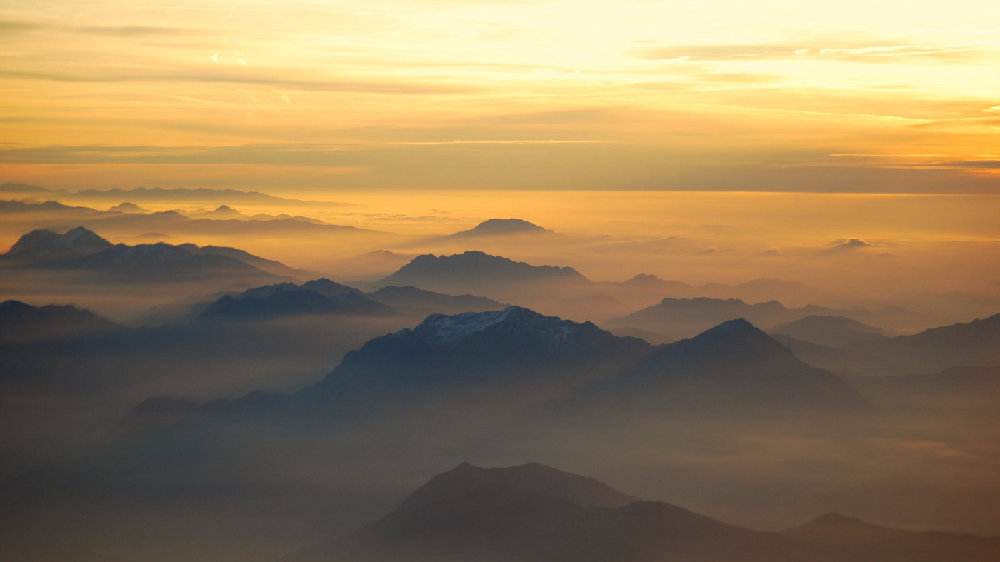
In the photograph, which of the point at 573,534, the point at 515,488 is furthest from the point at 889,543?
the point at 515,488

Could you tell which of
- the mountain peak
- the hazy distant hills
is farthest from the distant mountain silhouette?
the mountain peak

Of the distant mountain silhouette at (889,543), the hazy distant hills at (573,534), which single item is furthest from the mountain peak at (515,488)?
the distant mountain silhouette at (889,543)

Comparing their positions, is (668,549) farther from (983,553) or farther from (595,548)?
(983,553)

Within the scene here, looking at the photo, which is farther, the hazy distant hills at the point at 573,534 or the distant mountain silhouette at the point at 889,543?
the hazy distant hills at the point at 573,534

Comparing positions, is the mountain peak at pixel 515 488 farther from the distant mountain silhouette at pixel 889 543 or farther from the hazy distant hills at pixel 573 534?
the distant mountain silhouette at pixel 889 543

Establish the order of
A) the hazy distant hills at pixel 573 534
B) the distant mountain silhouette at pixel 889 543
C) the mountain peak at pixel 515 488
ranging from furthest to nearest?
the mountain peak at pixel 515 488 → the hazy distant hills at pixel 573 534 → the distant mountain silhouette at pixel 889 543

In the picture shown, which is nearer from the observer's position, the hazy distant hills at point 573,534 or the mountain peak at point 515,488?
the hazy distant hills at point 573,534

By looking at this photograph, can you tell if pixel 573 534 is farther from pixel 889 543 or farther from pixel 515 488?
pixel 889 543

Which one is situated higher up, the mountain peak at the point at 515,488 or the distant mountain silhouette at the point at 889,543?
the mountain peak at the point at 515,488

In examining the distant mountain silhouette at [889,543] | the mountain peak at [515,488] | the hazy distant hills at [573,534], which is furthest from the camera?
the mountain peak at [515,488]

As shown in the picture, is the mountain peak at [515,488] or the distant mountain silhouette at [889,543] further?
the mountain peak at [515,488]
